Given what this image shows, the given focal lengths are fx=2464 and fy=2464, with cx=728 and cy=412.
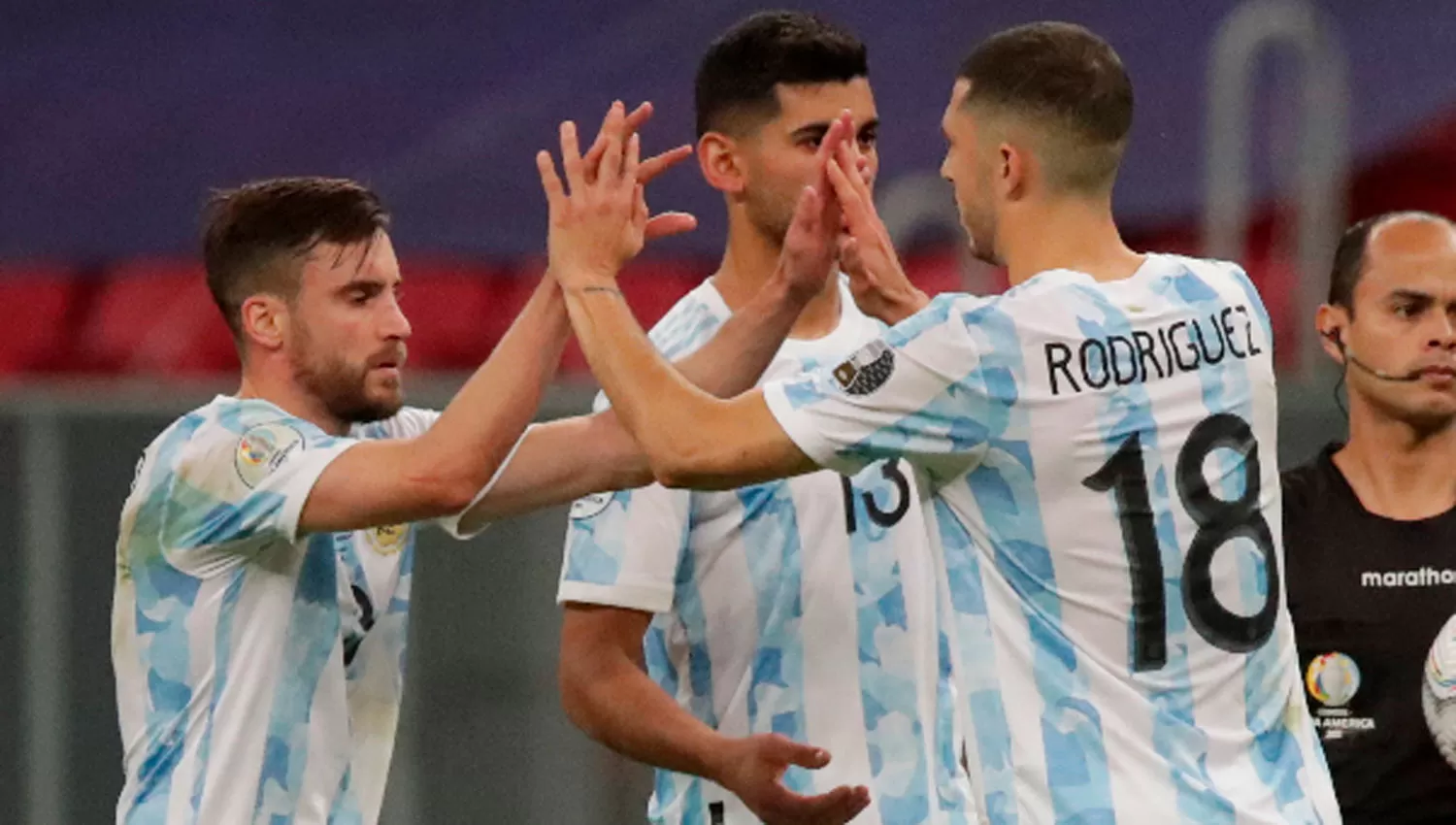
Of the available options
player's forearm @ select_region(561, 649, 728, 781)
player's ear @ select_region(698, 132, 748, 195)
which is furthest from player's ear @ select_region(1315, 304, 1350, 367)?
player's forearm @ select_region(561, 649, 728, 781)

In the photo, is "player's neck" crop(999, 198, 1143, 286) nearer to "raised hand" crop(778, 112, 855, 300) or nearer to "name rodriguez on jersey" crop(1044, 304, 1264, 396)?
"name rodriguez on jersey" crop(1044, 304, 1264, 396)

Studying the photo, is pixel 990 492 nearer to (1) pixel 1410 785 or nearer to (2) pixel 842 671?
(2) pixel 842 671

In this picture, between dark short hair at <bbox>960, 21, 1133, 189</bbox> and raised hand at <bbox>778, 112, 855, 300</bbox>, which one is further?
raised hand at <bbox>778, 112, 855, 300</bbox>

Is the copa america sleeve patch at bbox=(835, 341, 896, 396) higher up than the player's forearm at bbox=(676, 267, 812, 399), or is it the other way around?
the player's forearm at bbox=(676, 267, 812, 399)

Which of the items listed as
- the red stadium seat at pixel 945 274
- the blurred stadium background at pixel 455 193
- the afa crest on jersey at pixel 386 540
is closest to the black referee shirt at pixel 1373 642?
the afa crest on jersey at pixel 386 540

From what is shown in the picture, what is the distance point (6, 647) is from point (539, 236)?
3.20 meters

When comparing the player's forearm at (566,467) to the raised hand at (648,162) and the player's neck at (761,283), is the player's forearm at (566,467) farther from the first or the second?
the player's neck at (761,283)

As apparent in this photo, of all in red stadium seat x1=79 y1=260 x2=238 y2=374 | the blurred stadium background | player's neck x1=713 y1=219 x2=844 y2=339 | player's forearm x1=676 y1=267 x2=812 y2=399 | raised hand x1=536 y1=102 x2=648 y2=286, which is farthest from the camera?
red stadium seat x1=79 y1=260 x2=238 y2=374

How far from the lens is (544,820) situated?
6902 millimetres

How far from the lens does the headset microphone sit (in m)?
Result: 4.60

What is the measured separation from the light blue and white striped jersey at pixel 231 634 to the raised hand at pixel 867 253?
852 mm

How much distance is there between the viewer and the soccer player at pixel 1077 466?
11.0 ft

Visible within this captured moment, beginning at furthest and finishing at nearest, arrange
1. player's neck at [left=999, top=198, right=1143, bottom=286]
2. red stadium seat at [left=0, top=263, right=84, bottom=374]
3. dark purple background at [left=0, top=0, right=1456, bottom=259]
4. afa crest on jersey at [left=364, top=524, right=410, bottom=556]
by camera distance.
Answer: dark purple background at [left=0, top=0, right=1456, bottom=259], red stadium seat at [left=0, top=263, right=84, bottom=374], afa crest on jersey at [left=364, top=524, right=410, bottom=556], player's neck at [left=999, top=198, right=1143, bottom=286]

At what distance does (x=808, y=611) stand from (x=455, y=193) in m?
5.62
